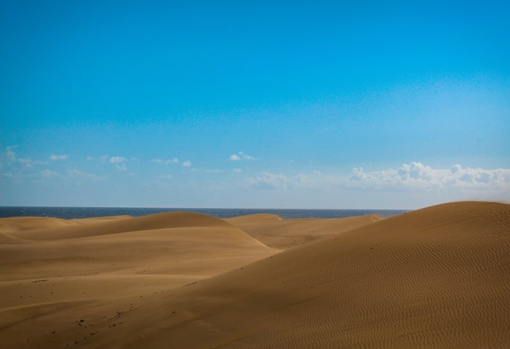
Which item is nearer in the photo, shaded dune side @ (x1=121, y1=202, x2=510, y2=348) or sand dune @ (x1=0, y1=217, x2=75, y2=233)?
shaded dune side @ (x1=121, y1=202, x2=510, y2=348)

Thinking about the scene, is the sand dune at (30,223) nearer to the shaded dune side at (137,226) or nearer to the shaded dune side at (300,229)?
the shaded dune side at (137,226)

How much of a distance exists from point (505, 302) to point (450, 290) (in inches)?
42.1

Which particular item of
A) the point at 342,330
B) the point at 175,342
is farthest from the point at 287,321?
the point at 175,342

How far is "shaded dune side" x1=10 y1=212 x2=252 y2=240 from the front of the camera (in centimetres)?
4069

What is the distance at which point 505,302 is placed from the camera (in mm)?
7379

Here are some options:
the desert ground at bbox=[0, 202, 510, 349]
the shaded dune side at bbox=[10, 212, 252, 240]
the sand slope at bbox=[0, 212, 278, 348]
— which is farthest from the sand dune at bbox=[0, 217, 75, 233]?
the desert ground at bbox=[0, 202, 510, 349]

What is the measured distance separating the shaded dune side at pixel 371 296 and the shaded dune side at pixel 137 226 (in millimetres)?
27172

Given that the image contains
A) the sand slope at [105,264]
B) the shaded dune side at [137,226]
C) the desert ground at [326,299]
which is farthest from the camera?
the shaded dune side at [137,226]

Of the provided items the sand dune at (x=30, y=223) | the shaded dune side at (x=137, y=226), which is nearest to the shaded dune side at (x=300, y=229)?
the shaded dune side at (x=137, y=226)

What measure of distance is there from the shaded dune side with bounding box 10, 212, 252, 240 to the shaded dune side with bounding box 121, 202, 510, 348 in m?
27.2

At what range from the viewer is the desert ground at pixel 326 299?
24.8 ft

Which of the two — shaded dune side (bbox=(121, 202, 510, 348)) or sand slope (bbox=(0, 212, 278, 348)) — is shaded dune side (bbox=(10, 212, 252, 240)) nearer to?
sand slope (bbox=(0, 212, 278, 348))

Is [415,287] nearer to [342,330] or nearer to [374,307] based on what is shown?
[374,307]

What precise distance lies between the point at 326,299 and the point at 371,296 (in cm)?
104
